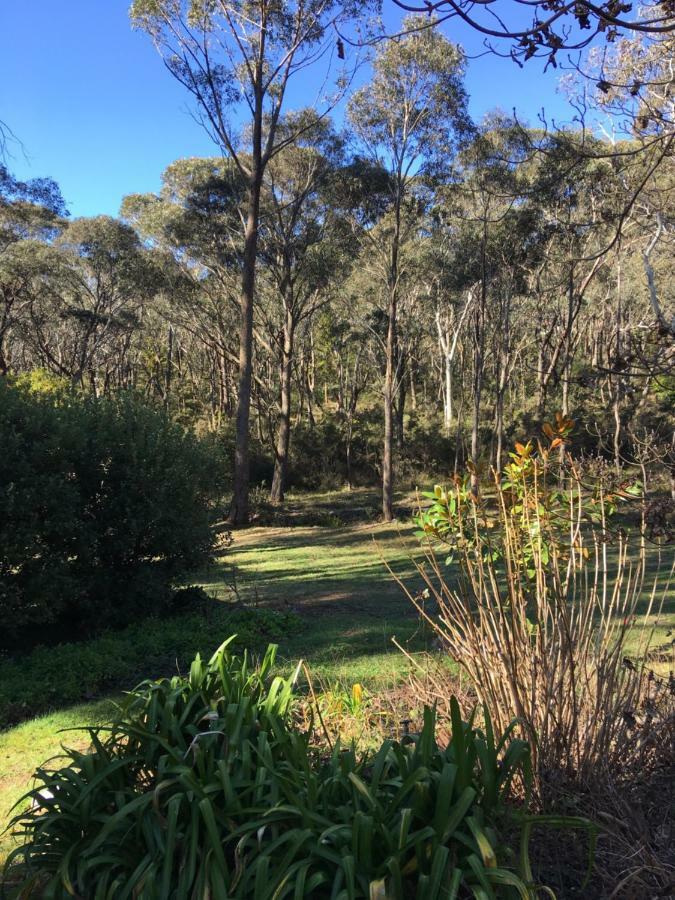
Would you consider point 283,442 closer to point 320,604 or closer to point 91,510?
point 320,604

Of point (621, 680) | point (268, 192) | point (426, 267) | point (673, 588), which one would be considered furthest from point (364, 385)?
point (621, 680)

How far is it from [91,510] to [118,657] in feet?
5.90

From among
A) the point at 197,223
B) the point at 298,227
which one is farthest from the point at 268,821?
the point at 197,223

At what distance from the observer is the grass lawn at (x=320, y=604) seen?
4.39 meters

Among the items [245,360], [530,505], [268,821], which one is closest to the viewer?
[268,821]

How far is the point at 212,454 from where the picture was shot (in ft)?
27.6

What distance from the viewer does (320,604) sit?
28.6 ft

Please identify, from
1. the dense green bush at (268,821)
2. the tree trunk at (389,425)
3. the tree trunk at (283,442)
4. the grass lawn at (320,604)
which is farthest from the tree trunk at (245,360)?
the dense green bush at (268,821)

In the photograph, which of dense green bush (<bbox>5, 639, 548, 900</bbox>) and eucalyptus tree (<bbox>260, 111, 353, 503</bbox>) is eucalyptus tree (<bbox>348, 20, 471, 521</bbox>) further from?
dense green bush (<bbox>5, 639, 548, 900</bbox>)

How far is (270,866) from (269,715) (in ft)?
2.30

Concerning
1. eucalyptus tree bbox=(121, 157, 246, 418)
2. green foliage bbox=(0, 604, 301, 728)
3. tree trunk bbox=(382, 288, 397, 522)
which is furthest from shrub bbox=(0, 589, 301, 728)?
eucalyptus tree bbox=(121, 157, 246, 418)

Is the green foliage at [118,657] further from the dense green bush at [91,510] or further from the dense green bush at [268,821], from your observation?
the dense green bush at [268,821]

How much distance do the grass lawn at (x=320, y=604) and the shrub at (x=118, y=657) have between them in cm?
20

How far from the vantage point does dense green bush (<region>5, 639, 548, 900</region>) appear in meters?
2.12
